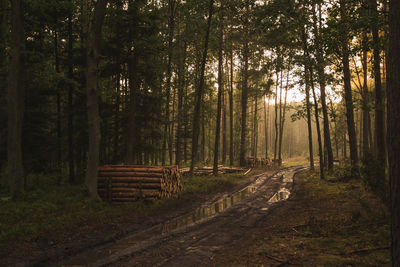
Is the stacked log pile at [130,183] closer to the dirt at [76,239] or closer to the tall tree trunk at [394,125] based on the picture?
the dirt at [76,239]

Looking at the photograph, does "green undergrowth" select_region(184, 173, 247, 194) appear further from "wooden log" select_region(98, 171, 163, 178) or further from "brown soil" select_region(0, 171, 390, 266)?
"brown soil" select_region(0, 171, 390, 266)

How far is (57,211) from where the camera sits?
10586 millimetres

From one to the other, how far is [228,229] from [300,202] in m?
5.96

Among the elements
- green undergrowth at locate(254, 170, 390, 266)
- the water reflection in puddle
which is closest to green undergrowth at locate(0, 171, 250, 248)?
the water reflection in puddle

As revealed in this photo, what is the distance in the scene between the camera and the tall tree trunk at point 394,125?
4172mm

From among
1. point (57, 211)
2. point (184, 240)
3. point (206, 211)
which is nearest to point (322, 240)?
point (184, 240)

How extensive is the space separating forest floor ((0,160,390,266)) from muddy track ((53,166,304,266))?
27 millimetres

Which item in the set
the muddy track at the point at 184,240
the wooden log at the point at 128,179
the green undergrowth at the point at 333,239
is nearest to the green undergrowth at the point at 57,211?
the wooden log at the point at 128,179

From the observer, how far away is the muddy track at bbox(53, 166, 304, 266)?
6535mm

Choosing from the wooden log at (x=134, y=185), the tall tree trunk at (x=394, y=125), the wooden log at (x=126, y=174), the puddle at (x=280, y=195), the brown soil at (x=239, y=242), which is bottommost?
the puddle at (x=280, y=195)

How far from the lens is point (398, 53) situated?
430 cm

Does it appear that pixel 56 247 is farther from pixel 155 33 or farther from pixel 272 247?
pixel 155 33

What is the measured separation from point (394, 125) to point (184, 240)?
605cm

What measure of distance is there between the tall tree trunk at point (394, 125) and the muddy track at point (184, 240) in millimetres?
3837
